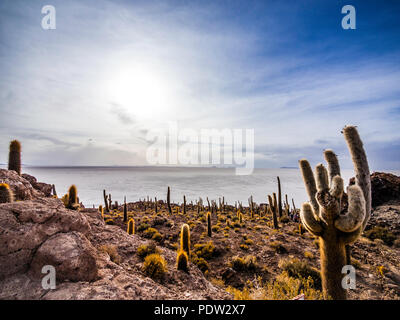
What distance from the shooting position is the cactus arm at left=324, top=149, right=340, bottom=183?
18.2ft

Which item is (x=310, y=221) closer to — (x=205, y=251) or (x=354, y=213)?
(x=354, y=213)

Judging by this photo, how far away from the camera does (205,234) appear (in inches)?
652

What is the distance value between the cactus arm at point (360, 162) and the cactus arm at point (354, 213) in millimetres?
588

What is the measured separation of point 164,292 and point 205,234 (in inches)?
517

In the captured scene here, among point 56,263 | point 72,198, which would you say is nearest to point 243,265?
point 72,198

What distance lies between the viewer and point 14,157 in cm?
743

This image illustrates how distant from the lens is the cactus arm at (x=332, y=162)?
18.2 ft

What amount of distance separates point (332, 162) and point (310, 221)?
6.67 feet

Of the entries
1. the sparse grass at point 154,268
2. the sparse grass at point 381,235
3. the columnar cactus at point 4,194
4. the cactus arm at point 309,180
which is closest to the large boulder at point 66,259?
the sparse grass at point 154,268

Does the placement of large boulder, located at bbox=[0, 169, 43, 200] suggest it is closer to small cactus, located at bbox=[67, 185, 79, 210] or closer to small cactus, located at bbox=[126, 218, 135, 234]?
small cactus, located at bbox=[67, 185, 79, 210]

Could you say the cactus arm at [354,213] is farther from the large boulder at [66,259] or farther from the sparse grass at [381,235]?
the sparse grass at [381,235]

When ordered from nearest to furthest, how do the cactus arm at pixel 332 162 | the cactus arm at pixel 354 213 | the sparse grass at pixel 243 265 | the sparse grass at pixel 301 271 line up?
the cactus arm at pixel 354 213 → the cactus arm at pixel 332 162 → the sparse grass at pixel 301 271 → the sparse grass at pixel 243 265
